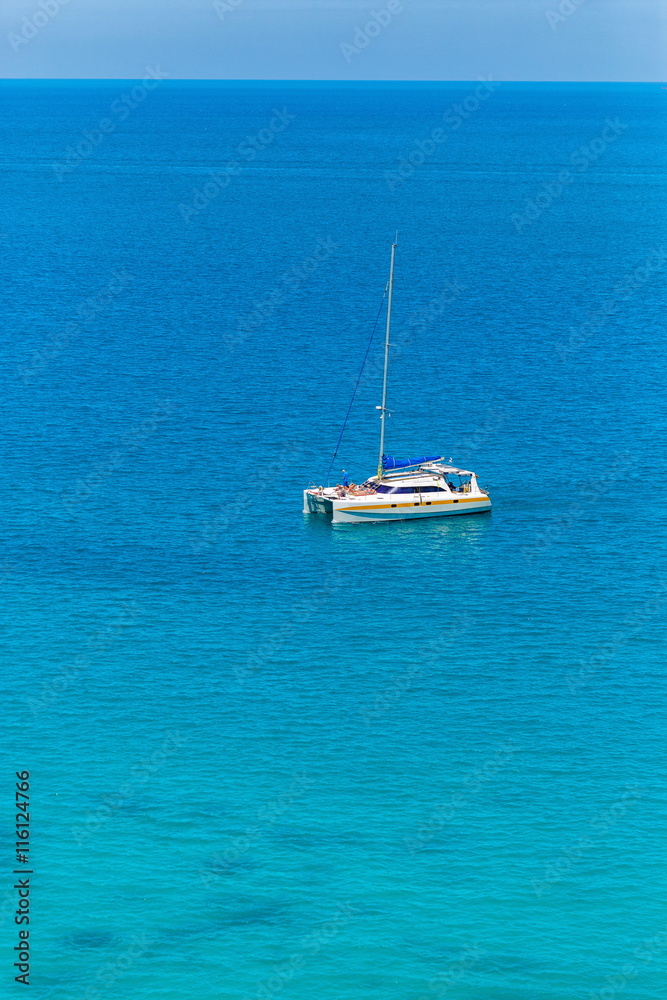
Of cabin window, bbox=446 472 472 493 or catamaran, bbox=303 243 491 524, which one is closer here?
catamaran, bbox=303 243 491 524

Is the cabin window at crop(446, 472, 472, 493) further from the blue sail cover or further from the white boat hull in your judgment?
the blue sail cover

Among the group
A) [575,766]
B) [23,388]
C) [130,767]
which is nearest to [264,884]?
[130,767]

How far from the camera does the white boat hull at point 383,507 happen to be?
109m

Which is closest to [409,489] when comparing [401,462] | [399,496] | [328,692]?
[399,496]

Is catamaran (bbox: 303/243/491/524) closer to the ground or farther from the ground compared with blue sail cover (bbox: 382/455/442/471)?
closer to the ground

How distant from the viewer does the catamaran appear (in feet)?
360

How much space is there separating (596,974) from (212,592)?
1754 inches

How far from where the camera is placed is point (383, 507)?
110 m

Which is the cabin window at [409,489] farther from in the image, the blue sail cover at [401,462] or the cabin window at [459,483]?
the blue sail cover at [401,462]

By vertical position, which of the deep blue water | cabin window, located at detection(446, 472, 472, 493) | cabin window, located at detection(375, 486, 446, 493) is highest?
cabin window, located at detection(446, 472, 472, 493)

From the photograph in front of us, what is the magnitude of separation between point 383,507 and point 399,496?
5.32 ft

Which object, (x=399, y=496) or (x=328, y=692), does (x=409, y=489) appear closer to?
(x=399, y=496)

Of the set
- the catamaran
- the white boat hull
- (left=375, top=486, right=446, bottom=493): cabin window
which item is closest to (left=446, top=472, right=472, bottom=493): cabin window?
the catamaran

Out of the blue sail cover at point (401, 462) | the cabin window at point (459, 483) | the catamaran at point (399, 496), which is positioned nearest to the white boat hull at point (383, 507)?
the catamaran at point (399, 496)
